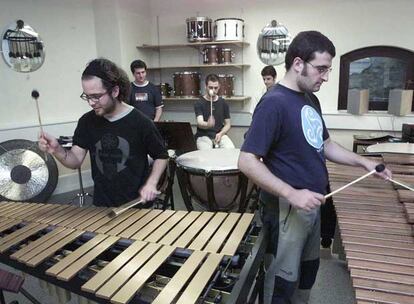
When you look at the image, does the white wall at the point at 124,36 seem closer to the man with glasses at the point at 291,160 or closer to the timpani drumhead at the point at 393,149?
the timpani drumhead at the point at 393,149

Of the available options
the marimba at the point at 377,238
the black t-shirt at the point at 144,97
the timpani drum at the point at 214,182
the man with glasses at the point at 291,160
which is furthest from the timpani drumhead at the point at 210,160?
the black t-shirt at the point at 144,97

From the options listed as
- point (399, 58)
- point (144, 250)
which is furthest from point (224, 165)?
point (399, 58)

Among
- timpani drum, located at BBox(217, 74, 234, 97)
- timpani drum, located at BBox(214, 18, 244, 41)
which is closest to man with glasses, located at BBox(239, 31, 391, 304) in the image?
timpani drum, located at BBox(214, 18, 244, 41)

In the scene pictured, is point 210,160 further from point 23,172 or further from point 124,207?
point 23,172

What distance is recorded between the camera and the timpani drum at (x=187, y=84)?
5.30 metres

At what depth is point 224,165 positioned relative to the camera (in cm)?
285

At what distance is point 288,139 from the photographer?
1544mm

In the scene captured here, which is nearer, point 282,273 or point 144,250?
point 144,250

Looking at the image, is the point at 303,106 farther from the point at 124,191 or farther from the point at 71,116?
the point at 71,116

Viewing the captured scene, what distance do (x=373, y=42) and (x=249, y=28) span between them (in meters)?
1.74

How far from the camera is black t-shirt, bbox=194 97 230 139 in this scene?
15.0 feet

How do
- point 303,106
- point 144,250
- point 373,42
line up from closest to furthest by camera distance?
point 144,250 < point 303,106 < point 373,42

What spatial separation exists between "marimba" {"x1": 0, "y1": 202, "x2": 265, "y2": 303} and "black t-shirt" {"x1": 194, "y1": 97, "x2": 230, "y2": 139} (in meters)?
2.83

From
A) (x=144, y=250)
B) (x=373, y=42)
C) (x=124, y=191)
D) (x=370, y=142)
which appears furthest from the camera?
(x=373, y=42)
